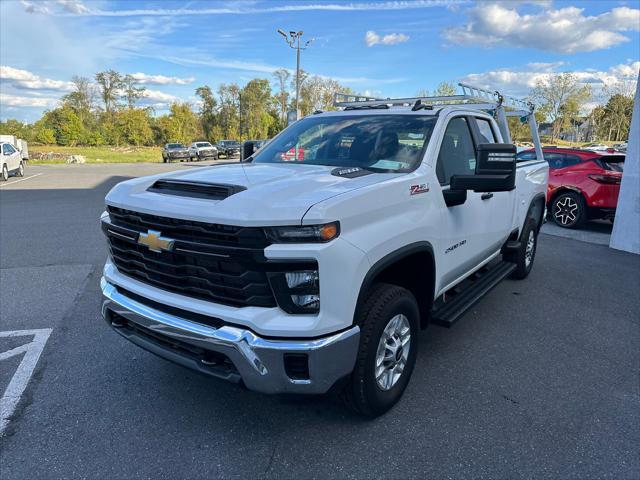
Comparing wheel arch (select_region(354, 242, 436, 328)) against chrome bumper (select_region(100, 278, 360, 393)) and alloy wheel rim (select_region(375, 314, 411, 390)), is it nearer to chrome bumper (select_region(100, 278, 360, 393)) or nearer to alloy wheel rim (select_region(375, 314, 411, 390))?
alloy wheel rim (select_region(375, 314, 411, 390))

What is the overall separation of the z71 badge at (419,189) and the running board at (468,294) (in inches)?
39.0

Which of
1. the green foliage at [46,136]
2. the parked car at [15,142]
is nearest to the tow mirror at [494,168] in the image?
the parked car at [15,142]

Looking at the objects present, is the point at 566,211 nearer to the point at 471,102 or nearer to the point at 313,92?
the point at 471,102

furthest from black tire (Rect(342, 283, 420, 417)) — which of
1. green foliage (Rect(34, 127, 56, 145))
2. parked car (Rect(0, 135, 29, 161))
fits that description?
green foliage (Rect(34, 127, 56, 145))

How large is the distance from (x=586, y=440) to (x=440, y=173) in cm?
195

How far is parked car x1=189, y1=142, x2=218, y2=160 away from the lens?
42.6 meters

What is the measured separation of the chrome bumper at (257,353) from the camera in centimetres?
220

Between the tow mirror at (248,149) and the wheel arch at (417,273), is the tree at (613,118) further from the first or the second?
the wheel arch at (417,273)

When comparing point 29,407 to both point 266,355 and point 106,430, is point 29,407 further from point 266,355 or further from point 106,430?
point 266,355

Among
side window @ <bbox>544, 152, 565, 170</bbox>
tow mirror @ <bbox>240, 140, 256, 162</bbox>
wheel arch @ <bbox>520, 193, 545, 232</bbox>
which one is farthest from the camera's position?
side window @ <bbox>544, 152, 565, 170</bbox>

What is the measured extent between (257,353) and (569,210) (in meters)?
9.48

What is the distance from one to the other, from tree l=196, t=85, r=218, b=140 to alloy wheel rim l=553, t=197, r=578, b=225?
2910 inches

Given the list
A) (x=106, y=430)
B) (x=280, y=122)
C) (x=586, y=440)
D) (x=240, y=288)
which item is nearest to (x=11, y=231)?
(x=106, y=430)

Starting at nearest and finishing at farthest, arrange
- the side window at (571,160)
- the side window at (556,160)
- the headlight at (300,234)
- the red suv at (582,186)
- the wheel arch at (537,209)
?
the headlight at (300,234), the wheel arch at (537,209), the red suv at (582,186), the side window at (571,160), the side window at (556,160)
